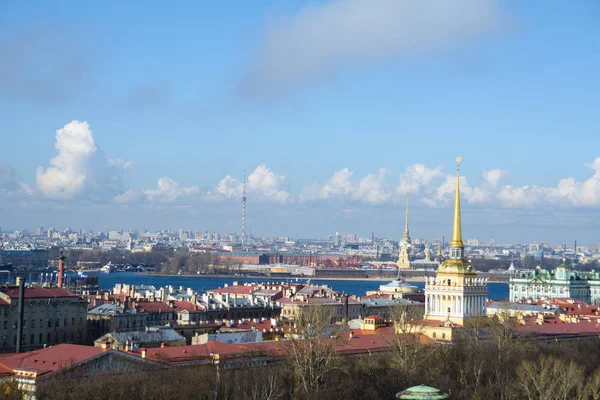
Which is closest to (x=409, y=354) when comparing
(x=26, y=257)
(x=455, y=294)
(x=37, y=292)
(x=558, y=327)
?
(x=455, y=294)

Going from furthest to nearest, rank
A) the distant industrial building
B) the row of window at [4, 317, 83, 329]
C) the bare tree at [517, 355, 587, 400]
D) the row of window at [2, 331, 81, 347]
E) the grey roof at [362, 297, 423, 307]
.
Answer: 1. the distant industrial building
2. the grey roof at [362, 297, 423, 307]
3. the row of window at [4, 317, 83, 329]
4. the row of window at [2, 331, 81, 347]
5. the bare tree at [517, 355, 587, 400]

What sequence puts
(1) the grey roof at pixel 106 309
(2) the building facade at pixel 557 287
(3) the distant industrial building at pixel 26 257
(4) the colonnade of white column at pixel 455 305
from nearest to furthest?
1. (4) the colonnade of white column at pixel 455 305
2. (1) the grey roof at pixel 106 309
3. (2) the building facade at pixel 557 287
4. (3) the distant industrial building at pixel 26 257

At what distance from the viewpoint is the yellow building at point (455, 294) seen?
44.3m

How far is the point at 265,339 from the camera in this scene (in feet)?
133

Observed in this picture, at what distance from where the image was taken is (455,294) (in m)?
44.4

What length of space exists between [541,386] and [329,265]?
168534mm

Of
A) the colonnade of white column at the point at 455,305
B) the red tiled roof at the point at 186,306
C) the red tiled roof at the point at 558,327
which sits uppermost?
the colonnade of white column at the point at 455,305

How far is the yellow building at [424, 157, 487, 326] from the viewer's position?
44312mm

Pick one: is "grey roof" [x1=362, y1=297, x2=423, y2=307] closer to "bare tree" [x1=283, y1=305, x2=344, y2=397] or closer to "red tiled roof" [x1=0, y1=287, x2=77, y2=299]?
"red tiled roof" [x1=0, y1=287, x2=77, y2=299]

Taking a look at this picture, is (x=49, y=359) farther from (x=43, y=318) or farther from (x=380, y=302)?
(x=380, y=302)

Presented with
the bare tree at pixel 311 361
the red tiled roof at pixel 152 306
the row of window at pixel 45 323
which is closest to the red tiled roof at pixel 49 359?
the bare tree at pixel 311 361

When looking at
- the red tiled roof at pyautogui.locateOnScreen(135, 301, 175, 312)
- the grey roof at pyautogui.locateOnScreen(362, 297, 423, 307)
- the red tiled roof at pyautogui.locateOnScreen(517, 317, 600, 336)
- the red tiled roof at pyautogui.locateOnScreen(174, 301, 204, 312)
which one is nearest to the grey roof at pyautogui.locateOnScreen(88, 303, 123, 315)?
the red tiled roof at pyautogui.locateOnScreen(135, 301, 175, 312)

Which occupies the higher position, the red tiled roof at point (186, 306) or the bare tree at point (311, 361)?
the red tiled roof at point (186, 306)

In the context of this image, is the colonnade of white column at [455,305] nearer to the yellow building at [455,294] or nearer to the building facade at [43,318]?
the yellow building at [455,294]
